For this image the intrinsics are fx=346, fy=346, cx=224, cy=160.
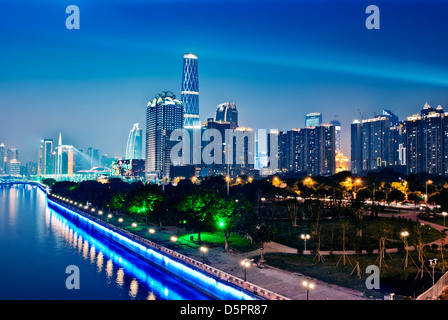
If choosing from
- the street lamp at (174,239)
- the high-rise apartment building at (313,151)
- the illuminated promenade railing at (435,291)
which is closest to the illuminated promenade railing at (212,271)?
the street lamp at (174,239)

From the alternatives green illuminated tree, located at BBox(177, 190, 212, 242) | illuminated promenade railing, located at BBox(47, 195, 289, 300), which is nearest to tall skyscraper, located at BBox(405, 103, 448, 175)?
green illuminated tree, located at BBox(177, 190, 212, 242)

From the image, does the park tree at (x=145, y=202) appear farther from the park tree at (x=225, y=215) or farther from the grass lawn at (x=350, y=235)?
the grass lawn at (x=350, y=235)

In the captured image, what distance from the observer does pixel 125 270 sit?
3662 centimetres

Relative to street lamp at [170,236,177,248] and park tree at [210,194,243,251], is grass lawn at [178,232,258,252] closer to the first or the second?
street lamp at [170,236,177,248]

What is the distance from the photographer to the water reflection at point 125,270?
2926cm

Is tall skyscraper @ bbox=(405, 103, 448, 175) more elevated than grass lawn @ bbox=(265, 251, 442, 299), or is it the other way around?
tall skyscraper @ bbox=(405, 103, 448, 175)

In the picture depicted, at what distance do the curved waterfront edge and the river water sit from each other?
79 centimetres

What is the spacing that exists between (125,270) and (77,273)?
4.68m

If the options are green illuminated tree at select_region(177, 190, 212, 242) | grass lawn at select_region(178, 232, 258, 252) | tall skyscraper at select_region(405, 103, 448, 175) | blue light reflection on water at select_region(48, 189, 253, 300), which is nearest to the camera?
blue light reflection on water at select_region(48, 189, 253, 300)

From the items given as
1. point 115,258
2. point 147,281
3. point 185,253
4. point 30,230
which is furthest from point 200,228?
point 30,230

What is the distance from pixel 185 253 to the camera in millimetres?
33625

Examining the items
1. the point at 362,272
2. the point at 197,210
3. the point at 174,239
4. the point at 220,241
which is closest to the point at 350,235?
the point at 362,272

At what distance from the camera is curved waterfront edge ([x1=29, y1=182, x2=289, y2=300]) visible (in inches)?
894
